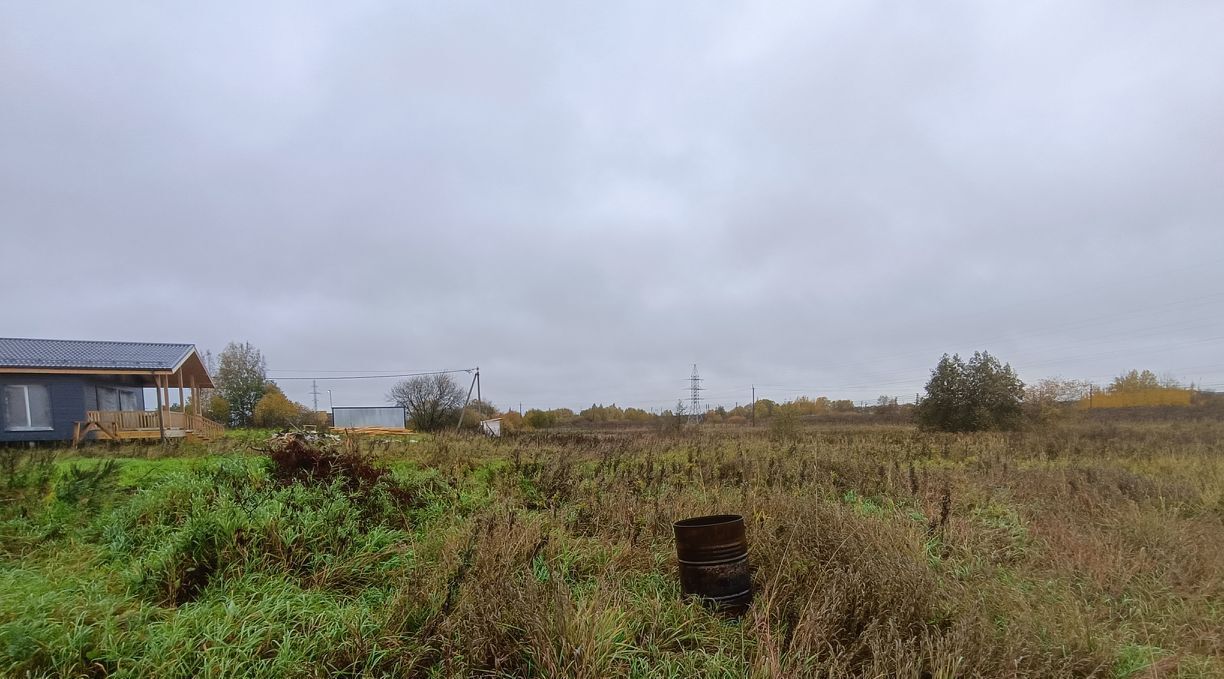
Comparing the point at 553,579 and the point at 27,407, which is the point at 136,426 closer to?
the point at 27,407

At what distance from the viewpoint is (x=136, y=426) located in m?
18.7

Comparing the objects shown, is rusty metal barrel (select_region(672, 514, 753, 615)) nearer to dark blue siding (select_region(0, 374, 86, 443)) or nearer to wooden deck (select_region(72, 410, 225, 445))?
wooden deck (select_region(72, 410, 225, 445))

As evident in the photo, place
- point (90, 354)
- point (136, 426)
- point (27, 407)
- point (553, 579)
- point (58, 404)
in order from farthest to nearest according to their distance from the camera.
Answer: point (90, 354) < point (136, 426) < point (58, 404) < point (27, 407) < point (553, 579)

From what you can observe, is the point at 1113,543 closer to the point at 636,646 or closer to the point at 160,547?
the point at 636,646

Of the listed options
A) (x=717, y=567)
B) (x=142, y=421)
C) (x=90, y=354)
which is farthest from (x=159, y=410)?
(x=717, y=567)

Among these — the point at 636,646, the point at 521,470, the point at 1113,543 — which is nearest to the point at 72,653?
the point at 636,646

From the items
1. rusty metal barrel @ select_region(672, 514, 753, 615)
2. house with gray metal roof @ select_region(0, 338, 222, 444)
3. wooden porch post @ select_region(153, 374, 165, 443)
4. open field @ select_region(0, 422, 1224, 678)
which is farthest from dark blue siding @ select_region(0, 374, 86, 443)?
rusty metal barrel @ select_region(672, 514, 753, 615)

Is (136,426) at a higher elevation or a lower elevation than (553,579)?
higher

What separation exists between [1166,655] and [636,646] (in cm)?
363

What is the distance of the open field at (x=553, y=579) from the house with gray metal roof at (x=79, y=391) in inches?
492

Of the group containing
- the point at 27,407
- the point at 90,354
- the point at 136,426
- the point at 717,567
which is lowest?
the point at 717,567

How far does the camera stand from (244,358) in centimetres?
5122

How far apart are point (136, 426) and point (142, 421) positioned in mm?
200

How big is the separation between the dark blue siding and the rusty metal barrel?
21.1 meters
